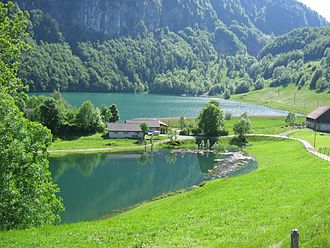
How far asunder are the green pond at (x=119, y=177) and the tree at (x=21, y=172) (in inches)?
935

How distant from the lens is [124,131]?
396 feet

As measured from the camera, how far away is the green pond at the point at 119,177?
59.9 metres

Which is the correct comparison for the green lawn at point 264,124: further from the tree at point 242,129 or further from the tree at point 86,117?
the tree at point 86,117

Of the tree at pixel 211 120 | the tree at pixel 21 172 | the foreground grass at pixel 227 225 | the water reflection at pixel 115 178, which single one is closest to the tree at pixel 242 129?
the tree at pixel 211 120

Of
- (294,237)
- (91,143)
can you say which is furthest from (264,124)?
(294,237)

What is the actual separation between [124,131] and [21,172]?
304ft

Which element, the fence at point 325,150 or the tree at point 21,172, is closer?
the tree at point 21,172

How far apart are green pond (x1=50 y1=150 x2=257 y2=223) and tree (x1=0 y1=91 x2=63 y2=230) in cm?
2374

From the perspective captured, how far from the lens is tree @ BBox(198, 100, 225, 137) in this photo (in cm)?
12319

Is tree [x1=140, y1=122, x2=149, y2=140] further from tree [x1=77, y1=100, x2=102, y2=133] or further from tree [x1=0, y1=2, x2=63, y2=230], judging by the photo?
tree [x1=0, y1=2, x2=63, y2=230]

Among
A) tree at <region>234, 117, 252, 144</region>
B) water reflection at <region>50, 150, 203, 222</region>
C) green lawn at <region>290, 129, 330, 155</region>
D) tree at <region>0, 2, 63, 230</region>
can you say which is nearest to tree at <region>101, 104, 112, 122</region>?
water reflection at <region>50, 150, 203, 222</region>

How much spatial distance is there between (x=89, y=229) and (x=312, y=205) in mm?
17651

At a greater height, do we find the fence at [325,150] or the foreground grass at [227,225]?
the foreground grass at [227,225]

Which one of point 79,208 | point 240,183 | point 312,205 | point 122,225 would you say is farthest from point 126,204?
point 312,205
